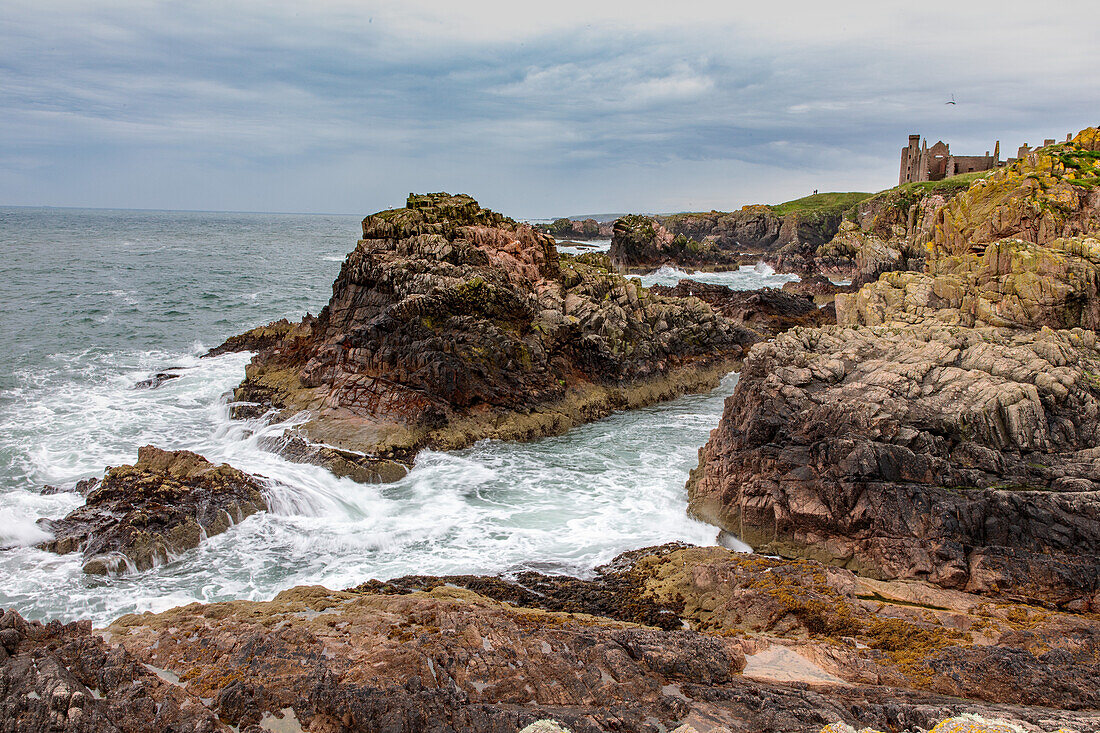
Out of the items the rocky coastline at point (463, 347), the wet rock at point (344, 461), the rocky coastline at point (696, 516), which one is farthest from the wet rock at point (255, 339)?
the wet rock at point (344, 461)

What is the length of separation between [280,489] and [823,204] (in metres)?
112

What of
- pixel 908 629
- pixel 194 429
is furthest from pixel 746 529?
pixel 194 429

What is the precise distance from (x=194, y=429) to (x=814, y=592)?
21243mm

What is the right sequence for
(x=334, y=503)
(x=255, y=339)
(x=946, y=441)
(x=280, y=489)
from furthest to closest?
(x=255, y=339) < (x=334, y=503) < (x=280, y=489) < (x=946, y=441)

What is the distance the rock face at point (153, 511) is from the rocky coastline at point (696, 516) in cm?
7

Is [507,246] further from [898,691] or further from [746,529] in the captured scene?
[898,691]

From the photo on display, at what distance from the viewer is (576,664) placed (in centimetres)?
906

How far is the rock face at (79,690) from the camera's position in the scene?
276 inches

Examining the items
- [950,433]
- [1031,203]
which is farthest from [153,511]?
[1031,203]

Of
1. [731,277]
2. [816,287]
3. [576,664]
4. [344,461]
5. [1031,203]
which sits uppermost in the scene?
[1031,203]

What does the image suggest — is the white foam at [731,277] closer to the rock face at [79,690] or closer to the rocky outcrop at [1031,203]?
the rocky outcrop at [1031,203]

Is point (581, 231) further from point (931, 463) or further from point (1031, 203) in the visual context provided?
point (931, 463)

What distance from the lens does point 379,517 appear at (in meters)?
18.7

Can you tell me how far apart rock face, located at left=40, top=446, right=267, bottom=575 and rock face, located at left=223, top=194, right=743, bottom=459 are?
4.53 m
